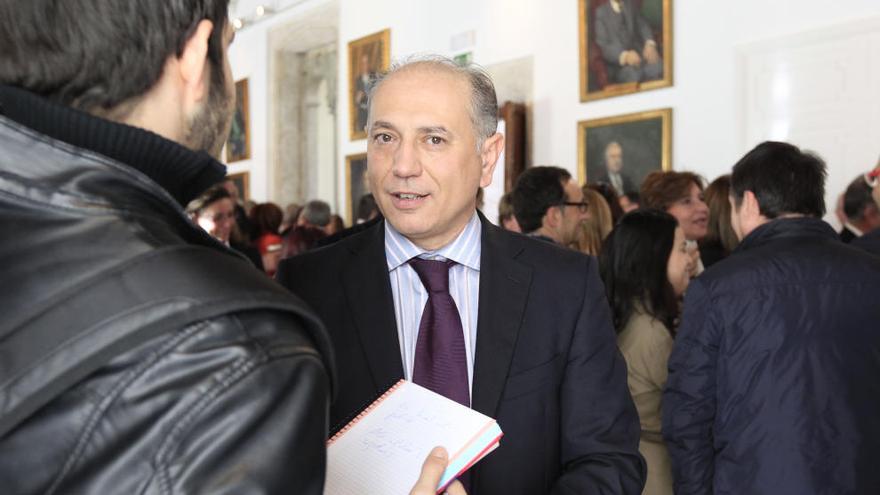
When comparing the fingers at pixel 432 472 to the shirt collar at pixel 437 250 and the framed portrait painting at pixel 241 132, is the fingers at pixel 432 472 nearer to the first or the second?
the shirt collar at pixel 437 250

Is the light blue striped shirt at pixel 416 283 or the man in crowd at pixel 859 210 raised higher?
the man in crowd at pixel 859 210

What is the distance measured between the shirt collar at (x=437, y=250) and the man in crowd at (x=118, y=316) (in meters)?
1.24

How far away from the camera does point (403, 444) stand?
1454mm

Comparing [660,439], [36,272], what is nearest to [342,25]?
[660,439]

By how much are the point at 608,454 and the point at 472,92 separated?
1.05 m

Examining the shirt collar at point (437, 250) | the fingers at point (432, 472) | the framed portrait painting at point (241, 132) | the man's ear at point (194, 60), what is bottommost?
the fingers at point (432, 472)

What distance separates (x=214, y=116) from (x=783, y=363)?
2833 millimetres

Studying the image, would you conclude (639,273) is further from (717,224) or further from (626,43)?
(626,43)

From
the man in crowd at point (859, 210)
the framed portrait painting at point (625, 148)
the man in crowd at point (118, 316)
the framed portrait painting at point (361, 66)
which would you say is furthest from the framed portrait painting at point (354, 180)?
the man in crowd at point (118, 316)

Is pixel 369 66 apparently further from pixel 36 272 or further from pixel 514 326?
pixel 36 272

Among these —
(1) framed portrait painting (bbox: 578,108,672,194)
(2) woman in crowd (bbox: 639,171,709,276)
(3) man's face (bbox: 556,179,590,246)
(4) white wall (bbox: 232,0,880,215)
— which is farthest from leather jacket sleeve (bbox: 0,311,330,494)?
(1) framed portrait painting (bbox: 578,108,672,194)

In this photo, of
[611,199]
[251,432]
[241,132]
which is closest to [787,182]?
[251,432]

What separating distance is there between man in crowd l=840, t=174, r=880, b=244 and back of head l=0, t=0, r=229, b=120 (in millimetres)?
5572

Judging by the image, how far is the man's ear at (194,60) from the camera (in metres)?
1.11
